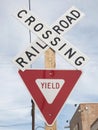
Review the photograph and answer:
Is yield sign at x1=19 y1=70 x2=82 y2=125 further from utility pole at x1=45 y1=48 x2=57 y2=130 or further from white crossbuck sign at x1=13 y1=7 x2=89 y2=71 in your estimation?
utility pole at x1=45 y1=48 x2=57 y2=130

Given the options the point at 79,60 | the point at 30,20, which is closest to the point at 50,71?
the point at 79,60

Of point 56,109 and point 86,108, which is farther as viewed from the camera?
point 86,108

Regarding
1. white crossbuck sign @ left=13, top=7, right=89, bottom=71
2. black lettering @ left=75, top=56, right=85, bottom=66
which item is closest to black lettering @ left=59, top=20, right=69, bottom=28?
Result: white crossbuck sign @ left=13, top=7, right=89, bottom=71

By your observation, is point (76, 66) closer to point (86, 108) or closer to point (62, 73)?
point (62, 73)

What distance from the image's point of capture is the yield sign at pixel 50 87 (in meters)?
5.45

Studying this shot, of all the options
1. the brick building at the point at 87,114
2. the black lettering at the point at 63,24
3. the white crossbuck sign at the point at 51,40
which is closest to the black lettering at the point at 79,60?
the white crossbuck sign at the point at 51,40

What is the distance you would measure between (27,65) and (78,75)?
2.32ft

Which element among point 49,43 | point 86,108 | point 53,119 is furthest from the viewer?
point 86,108

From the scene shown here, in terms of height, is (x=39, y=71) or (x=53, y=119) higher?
(x=39, y=71)

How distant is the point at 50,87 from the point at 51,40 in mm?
686

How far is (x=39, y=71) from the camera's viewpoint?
5.64 meters

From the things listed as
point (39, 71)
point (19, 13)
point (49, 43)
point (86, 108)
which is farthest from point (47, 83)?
point (86, 108)

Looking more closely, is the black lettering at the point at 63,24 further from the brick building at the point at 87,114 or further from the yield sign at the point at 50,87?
the brick building at the point at 87,114

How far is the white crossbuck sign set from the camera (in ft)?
18.5
